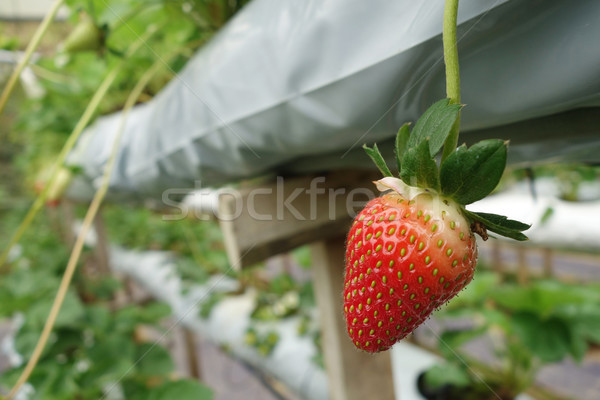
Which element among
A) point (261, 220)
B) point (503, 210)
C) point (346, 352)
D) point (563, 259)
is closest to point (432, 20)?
point (261, 220)

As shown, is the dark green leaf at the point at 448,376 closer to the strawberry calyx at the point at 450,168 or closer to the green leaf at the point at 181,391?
the green leaf at the point at 181,391

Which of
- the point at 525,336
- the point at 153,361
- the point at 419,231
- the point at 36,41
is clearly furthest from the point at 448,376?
the point at 36,41

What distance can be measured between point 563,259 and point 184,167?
3.29 meters

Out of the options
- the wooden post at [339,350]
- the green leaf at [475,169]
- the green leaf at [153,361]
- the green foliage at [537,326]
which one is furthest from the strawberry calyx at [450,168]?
the green leaf at [153,361]

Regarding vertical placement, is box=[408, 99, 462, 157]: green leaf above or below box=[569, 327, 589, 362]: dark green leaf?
above

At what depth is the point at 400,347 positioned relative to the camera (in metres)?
1.01

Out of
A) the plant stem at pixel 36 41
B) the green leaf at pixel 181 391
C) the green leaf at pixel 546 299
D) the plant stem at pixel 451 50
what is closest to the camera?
the plant stem at pixel 451 50

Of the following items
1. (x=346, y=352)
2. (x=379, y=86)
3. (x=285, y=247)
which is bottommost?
(x=346, y=352)

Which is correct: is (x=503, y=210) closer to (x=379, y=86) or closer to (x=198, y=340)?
(x=379, y=86)

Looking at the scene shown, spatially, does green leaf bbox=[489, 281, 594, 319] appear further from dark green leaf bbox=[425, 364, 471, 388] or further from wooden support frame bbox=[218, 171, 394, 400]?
wooden support frame bbox=[218, 171, 394, 400]

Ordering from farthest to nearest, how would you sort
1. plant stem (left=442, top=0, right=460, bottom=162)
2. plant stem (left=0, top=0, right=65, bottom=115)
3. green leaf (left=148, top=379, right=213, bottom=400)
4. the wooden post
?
green leaf (left=148, top=379, right=213, bottom=400)
the wooden post
plant stem (left=0, top=0, right=65, bottom=115)
plant stem (left=442, top=0, right=460, bottom=162)

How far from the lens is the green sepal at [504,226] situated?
0.16 m

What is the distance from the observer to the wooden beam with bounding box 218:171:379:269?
0.41m

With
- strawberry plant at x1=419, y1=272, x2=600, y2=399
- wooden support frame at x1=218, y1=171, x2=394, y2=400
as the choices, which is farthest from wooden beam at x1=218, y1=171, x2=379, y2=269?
strawberry plant at x1=419, y1=272, x2=600, y2=399
